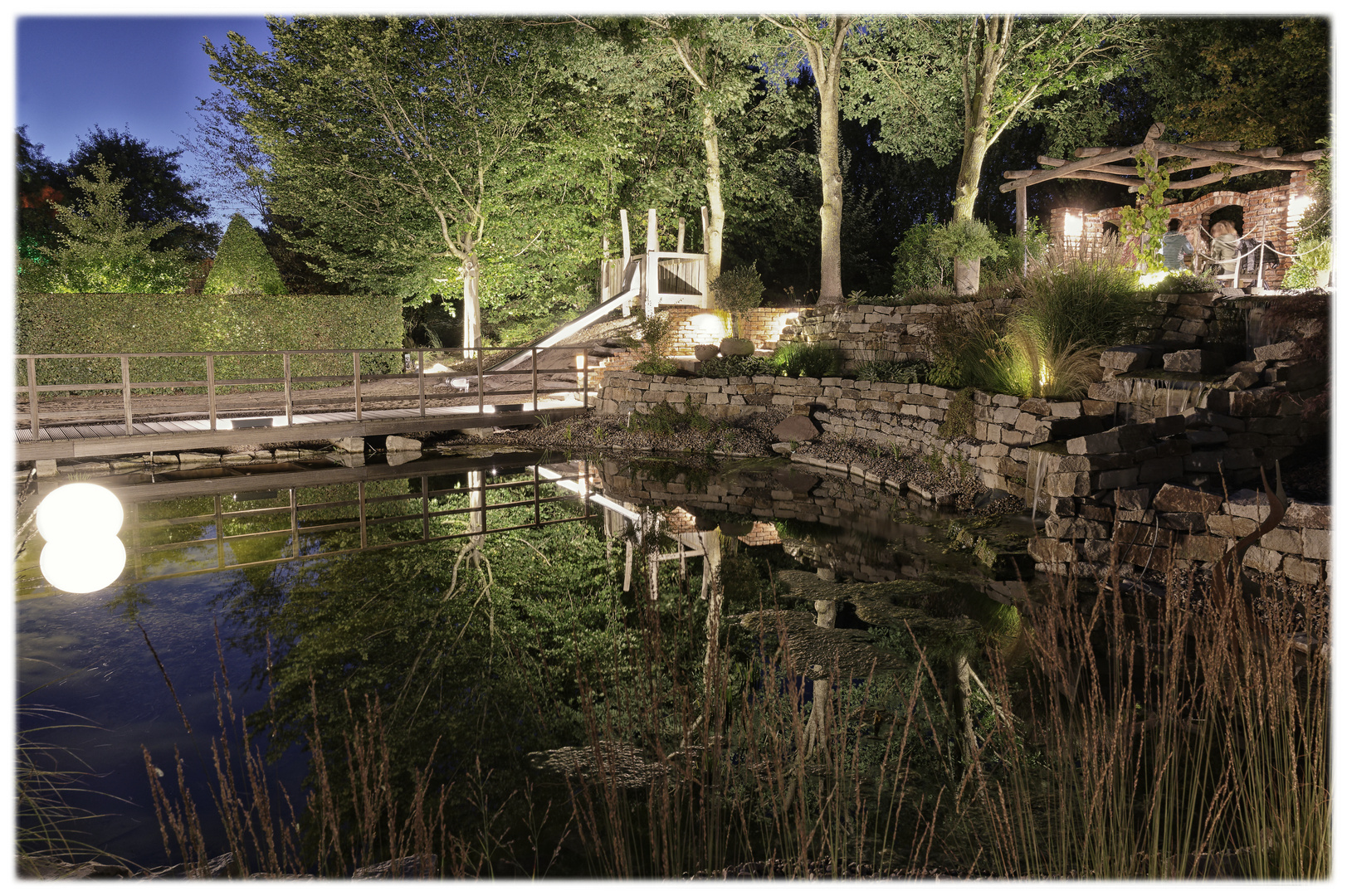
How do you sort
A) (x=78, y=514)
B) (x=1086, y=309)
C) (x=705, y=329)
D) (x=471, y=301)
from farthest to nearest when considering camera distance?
(x=471, y=301)
(x=705, y=329)
(x=1086, y=309)
(x=78, y=514)

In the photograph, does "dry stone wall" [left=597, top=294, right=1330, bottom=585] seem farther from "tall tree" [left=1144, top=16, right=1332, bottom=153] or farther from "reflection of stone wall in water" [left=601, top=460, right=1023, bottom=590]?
"tall tree" [left=1144, top=16, right=1332, bottom=153]

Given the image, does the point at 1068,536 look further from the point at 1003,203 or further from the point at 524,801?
the point at 1003,203

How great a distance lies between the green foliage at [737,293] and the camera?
1562 cm

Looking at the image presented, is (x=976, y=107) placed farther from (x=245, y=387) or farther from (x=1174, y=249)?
(x=245, y=387)

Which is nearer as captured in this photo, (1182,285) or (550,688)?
(550,688)

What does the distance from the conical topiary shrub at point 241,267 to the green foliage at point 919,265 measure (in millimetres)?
12260

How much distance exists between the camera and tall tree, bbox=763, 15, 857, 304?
14250 mm

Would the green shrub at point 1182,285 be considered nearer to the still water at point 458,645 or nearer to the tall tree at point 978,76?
the still water at point 458,645

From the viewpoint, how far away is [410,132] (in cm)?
1595

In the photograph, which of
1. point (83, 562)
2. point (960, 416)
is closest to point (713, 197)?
point (960, 416)

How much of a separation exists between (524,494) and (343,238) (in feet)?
40.5

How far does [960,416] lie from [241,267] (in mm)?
13624

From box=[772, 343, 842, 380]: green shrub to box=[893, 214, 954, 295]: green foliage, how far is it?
459cm
